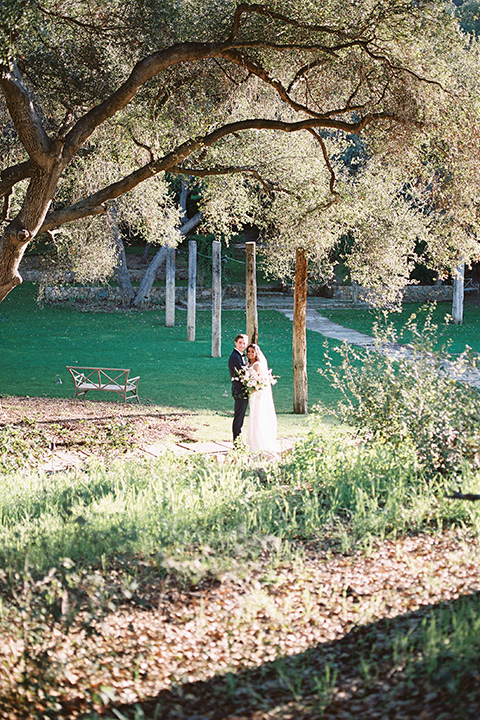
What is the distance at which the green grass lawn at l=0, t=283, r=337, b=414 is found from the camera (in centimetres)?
1595

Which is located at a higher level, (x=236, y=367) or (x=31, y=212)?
(x=31, y=212)

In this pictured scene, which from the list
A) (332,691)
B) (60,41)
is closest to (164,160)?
(60,41)

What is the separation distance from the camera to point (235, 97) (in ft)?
37.2

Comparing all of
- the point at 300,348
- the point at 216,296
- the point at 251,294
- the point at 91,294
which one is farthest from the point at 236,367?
the point at 91,294

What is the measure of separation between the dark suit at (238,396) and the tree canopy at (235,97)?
9.84 ft

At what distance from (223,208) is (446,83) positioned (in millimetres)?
5176

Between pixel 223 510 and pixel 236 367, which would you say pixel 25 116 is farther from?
pixel 223 510

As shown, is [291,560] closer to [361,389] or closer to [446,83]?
[361,389]

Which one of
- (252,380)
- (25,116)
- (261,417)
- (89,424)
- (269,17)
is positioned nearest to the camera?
(25,116)

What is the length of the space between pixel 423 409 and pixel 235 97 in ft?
22.7

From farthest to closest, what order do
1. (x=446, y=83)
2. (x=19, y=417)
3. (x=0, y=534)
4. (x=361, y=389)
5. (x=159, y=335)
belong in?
(x=159, y=335) → (x=19, y=417) → (x=446, y=83) → (x=361, y=389) → (x=0, y=534)

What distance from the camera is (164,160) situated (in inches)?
397

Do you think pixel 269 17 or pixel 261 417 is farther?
pixel 261 417

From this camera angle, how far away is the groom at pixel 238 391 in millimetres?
10539
